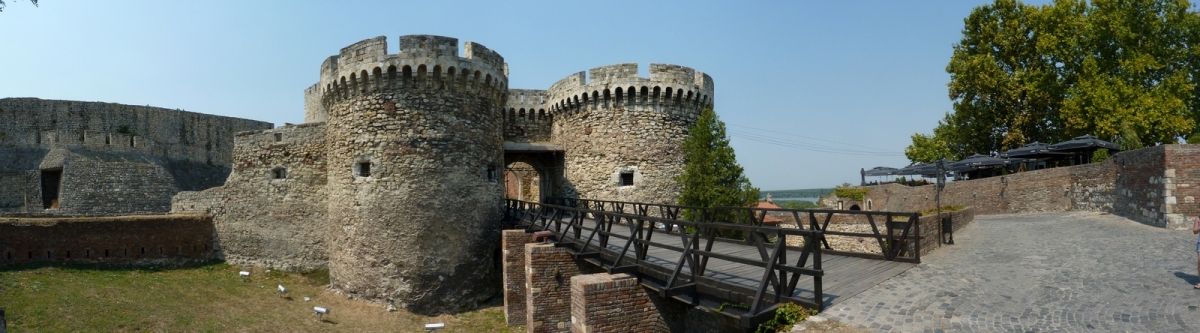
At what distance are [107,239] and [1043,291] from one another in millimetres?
21962

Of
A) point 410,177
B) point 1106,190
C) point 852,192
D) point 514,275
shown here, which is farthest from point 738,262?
point 852,192

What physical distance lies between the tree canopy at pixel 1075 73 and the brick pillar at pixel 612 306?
20431 millimetres

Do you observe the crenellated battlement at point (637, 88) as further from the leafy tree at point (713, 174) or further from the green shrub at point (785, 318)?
the green shrub at point (785, 318)

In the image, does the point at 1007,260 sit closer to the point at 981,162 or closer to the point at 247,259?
the point at 981,162

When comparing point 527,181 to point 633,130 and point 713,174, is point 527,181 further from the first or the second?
point 713,174

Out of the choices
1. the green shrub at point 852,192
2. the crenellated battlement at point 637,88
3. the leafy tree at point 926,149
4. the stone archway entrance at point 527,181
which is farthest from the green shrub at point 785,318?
the leafy tree at point 926,149

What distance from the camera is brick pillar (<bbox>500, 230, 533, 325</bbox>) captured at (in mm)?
14438

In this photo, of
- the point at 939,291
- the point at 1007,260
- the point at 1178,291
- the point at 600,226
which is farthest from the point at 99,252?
the point at 1178,291

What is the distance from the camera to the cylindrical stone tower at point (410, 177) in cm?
1513

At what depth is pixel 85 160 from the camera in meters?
22.0

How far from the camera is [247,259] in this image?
18250 mm

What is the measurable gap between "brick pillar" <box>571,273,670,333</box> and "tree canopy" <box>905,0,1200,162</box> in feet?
67.0

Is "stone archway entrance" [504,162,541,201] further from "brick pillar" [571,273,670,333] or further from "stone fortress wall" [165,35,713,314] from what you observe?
"brick pillar" [571,273,670,333]

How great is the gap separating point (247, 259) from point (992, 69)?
32741mm
